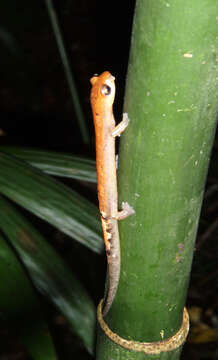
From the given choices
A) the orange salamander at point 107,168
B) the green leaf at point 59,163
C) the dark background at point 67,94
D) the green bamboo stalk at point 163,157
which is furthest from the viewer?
the dark background at point 67,94

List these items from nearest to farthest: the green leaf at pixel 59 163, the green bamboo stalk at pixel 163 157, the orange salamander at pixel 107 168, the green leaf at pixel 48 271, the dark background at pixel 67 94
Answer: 1. the green bamboo stalk at pixel 163 157
2. the orange salamander at pixel 107 168
3. the green leaf at pixel 48 271
4. the green leaf at pixel 59 163
5. the dark background at pixel 67 94

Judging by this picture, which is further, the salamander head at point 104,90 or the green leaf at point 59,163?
the green leaf at point 59,163

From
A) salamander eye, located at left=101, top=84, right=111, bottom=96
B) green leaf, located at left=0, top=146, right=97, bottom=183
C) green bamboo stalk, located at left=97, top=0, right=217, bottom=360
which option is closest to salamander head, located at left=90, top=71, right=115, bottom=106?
salamander eye, located at left=101, top=84, right=111, bottom=96

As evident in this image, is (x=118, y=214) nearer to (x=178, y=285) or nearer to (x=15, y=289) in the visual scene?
(x=178, y=285)

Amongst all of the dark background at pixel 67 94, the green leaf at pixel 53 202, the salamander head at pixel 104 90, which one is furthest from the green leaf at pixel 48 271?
the dark background at pixel 67 94

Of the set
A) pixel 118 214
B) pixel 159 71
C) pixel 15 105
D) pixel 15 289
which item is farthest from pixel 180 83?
pixel 15 105

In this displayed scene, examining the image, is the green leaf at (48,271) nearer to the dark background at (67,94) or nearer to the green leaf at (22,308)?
the green leaf at (22,308)
